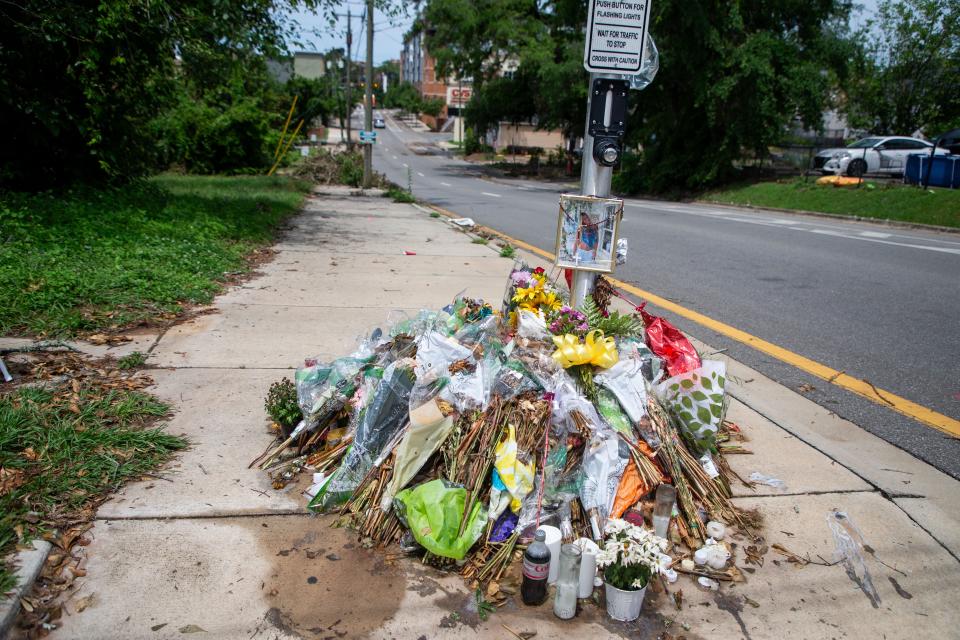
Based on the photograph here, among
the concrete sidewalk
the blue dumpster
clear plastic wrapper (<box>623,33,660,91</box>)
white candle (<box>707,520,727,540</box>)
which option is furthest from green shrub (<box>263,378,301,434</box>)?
the blue dumpster

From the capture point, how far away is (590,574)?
8.28ft

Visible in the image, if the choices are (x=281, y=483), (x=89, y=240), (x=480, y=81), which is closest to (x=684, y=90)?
(x=480, y=81)

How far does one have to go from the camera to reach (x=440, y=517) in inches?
104

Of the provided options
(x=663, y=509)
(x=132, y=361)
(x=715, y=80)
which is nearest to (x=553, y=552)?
(x=663, y=509)

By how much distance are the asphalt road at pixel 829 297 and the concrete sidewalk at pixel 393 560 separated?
53 cm

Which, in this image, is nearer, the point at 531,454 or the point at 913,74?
the point at 531,454

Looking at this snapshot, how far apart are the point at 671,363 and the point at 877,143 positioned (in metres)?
24.8

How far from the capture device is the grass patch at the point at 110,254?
5.23 m

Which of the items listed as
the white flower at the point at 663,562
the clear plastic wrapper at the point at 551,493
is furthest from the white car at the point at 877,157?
the white flower at the point at 663,562

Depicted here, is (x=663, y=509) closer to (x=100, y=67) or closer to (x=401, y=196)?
(x=100, y=67)

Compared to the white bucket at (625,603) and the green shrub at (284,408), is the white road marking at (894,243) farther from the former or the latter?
the green shrub at (284,408)

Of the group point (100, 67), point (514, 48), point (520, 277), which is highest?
point (514, 48)

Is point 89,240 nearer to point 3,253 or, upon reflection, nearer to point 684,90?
point 3,253

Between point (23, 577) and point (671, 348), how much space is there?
3003 mm
